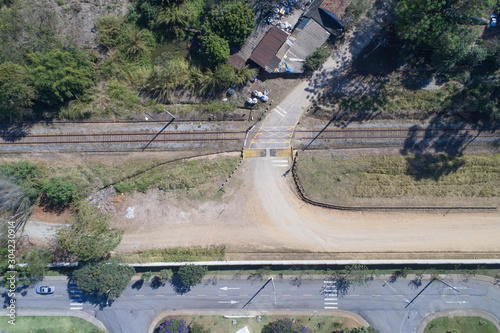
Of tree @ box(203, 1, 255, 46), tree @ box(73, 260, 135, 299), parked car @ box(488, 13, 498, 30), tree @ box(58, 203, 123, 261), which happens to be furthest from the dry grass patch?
tree @ box(58, 203, 123, 261)

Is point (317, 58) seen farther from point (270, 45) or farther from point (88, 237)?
point (88, 237)

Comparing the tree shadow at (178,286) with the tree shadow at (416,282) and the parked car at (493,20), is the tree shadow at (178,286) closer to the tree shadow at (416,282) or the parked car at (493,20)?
the tree shadow at (416,282)

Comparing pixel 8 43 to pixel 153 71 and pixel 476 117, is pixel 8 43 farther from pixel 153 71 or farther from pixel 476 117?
pixel 476 117

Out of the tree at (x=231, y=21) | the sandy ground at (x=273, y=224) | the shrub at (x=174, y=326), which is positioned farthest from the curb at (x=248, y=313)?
the tree at (x=231, y=21)

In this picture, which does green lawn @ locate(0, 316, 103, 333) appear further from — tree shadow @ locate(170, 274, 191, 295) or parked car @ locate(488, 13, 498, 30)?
parked car @ locate(488, 13, 498, 30)

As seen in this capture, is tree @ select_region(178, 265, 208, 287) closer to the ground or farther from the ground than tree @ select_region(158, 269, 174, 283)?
farther from the ground
